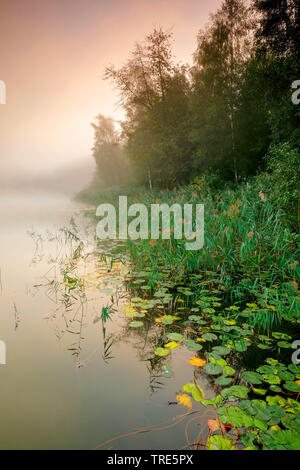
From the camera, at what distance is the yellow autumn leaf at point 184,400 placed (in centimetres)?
192

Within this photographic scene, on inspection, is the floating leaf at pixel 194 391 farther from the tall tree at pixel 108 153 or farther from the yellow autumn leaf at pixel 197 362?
the tall tree at pixel 108 153

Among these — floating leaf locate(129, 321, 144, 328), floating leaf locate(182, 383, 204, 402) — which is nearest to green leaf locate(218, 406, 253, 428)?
floating leaf locate(182, 383, 204, 402)

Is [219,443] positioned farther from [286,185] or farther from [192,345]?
[286,185]

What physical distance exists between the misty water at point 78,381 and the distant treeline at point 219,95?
382 inches

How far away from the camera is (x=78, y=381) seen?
7.29ft

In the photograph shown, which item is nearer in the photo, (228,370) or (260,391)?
(260,391)

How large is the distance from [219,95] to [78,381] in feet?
57.0

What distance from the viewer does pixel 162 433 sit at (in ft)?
5.60

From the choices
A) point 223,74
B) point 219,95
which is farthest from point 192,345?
point 223,74

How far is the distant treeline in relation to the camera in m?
9.98

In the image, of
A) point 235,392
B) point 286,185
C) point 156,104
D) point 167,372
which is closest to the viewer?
point 235,392

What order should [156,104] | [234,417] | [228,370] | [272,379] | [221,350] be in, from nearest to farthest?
1. [234,417]
2. [272,379]
3. [228,370]
4. [221,350]
5. [156,104]

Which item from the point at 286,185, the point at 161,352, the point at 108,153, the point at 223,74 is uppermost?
the point at 108,153
